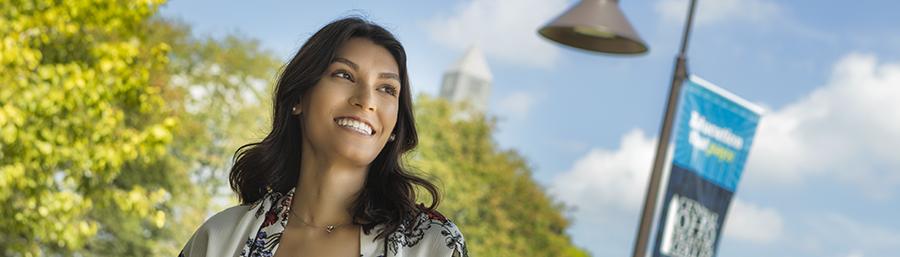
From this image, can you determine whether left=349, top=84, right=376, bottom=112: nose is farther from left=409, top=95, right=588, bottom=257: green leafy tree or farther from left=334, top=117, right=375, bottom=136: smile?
left=409, top=95, right=588, bottom=257: green leafy tree

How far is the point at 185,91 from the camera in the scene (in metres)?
32.8

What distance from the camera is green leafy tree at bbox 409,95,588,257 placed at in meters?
41.8

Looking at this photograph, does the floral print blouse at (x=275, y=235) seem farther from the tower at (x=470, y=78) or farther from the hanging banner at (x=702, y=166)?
the tower at (x=470, y=78)

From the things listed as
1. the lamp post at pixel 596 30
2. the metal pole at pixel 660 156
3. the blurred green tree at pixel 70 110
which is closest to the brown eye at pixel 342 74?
the blurred green tree at pixel 70 110

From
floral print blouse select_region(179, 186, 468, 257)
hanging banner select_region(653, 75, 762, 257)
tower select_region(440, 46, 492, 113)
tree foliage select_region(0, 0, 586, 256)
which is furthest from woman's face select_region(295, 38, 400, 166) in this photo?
tower select_region(440, 46, 492, 113)

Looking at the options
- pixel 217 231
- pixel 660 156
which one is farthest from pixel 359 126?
pixel 660 156

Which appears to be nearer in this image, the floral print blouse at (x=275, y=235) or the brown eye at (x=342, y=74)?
the floral print blouse at (x=275, y=235)

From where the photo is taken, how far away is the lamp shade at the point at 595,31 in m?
8.33

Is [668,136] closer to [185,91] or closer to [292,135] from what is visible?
[292,135]

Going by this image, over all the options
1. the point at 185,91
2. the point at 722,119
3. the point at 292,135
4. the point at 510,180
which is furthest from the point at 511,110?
the point at 292,135

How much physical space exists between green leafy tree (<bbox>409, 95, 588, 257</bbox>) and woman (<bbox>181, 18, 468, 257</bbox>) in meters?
37.9

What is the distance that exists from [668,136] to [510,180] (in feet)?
111

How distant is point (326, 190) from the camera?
3018 millimetres

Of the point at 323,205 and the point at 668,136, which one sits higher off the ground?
the point at 668,136
